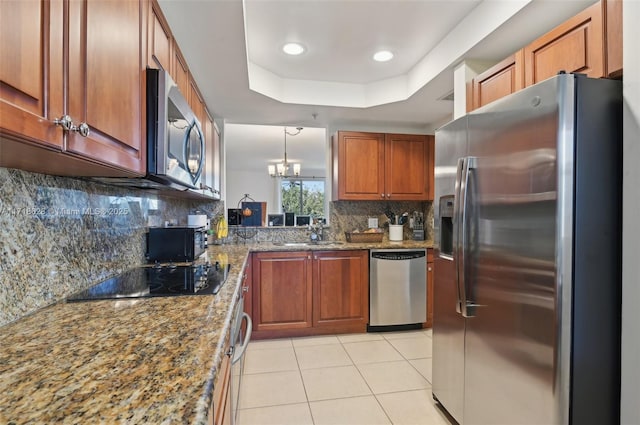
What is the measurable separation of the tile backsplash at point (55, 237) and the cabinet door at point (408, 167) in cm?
257

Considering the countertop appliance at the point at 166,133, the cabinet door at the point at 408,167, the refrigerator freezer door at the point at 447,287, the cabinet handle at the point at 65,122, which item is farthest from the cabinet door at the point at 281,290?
the cabinet handle at the point at 65,122

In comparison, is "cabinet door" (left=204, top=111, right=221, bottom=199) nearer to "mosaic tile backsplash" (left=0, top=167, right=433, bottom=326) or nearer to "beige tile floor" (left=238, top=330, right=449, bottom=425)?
"mosaic tile backsplash" (left=0, top=167, right=433, bottom=326)

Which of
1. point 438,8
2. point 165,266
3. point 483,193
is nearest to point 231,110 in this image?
point 165,266

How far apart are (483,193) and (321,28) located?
1.53m

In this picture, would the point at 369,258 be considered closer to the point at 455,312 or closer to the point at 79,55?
the point at 455,312

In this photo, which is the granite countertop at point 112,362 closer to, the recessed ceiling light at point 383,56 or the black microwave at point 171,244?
the black microwave at point 171,244

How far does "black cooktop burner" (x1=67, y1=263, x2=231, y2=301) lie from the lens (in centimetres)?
132

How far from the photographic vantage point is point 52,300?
1.20m

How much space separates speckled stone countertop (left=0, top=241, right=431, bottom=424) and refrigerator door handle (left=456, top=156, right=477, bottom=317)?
1124 millimetres

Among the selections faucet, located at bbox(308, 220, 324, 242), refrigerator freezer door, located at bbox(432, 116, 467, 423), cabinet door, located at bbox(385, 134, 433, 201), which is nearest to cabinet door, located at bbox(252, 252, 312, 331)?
faucet, located at bbox(308, 220, 324, 242)

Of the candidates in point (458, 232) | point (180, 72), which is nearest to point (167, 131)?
point (180, 72)

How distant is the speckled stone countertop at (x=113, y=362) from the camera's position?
1.86ft

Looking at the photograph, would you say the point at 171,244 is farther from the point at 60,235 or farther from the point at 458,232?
the point at 458,232

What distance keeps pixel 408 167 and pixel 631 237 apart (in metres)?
2.52
